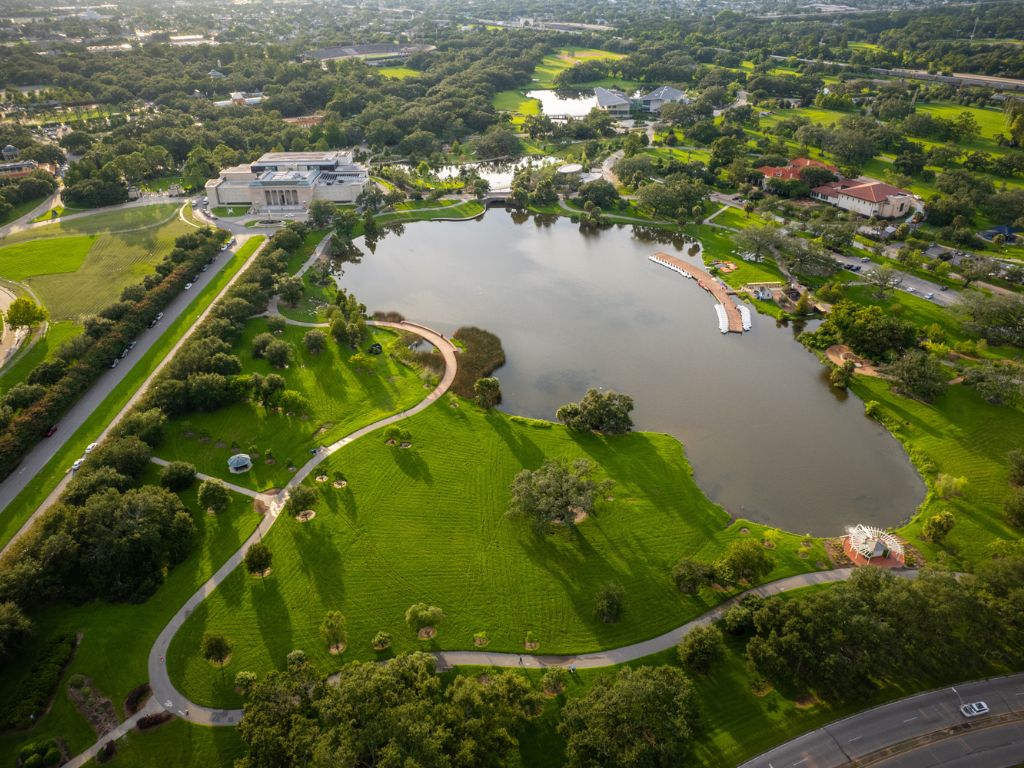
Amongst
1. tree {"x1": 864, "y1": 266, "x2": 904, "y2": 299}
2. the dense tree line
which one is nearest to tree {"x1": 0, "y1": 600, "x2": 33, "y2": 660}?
the dense tree line

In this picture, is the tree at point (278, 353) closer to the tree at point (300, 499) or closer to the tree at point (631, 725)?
the tree at point (300, 499)

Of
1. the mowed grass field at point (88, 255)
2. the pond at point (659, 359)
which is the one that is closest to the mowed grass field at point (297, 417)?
the pond at point (659, 359)

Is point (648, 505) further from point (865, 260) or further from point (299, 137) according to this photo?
point (299, 137)

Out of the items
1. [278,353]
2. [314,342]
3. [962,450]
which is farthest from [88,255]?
[962,450]

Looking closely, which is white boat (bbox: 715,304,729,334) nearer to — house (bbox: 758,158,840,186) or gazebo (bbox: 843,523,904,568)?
gazebo (bbox: 843,523,904,568)

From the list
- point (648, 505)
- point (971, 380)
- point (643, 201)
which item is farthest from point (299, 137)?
point (971, 380)
